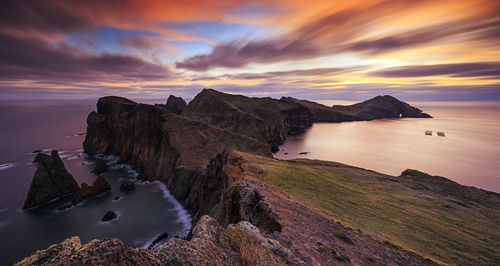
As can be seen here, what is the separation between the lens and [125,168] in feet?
262

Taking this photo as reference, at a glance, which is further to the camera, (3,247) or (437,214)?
(3,247)

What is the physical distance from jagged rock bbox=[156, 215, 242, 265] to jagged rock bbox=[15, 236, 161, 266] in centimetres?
52

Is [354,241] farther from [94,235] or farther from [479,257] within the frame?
[94,235]

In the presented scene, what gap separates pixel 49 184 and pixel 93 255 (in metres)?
73.2

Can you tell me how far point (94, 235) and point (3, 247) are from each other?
16.4 metres

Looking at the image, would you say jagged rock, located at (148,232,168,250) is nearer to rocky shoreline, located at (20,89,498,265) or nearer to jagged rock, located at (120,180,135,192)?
rocky shoreline, located at (20,89,498,265)

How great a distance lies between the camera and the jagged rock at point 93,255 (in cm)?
439

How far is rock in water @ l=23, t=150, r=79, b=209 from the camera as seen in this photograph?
5169 cm

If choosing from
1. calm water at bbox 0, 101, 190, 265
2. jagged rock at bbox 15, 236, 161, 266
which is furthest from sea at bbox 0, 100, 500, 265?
jagged rock at bbox 15, 236, 161, 266

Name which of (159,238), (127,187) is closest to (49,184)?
(127,187)

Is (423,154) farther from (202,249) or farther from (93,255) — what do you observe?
(93,255)

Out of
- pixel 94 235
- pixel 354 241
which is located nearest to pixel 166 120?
pixel 94 235

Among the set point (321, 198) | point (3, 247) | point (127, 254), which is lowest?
point (3, 247)

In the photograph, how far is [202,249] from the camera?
654 centimetres
